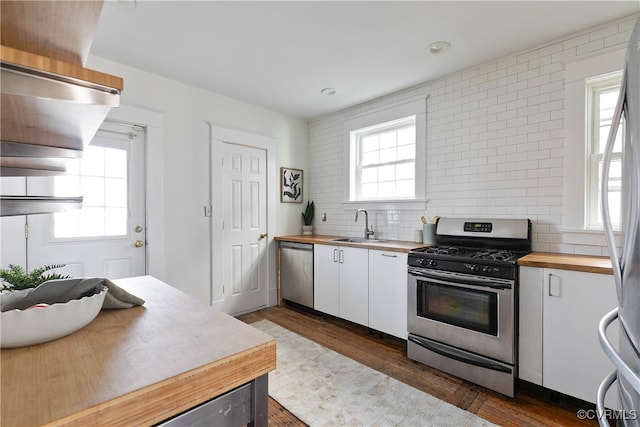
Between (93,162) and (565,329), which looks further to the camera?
(93,162)

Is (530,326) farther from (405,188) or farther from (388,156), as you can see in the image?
(388,156)

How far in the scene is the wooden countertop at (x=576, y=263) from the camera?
181cm

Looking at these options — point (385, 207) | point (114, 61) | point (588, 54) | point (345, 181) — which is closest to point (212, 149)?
point (114, 61)

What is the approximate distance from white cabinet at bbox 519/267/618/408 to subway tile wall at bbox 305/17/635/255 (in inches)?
24.3

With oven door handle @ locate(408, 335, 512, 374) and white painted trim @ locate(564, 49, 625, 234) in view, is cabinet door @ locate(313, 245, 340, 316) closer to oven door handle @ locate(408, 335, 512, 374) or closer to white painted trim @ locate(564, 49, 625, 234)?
oven door handle @ locate(408, 335, 512, 374)

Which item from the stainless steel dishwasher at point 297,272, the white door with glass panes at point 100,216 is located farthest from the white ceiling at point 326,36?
the stainless steel dishwasher at point 297,272

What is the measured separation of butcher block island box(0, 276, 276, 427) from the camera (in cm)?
52

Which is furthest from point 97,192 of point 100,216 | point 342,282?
point 342,282

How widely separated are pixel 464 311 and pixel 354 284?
1141 mm

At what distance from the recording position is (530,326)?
80.7 inches

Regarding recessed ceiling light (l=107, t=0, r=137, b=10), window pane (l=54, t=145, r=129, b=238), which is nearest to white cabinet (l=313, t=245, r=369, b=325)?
window pane (l=54, t=145, r=129, b=238)

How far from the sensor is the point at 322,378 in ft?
7.48

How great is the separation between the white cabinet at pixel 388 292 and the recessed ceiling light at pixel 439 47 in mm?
1771

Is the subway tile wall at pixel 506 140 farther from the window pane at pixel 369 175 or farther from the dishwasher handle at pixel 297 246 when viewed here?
the dishwasher handle at pixel 297 246
